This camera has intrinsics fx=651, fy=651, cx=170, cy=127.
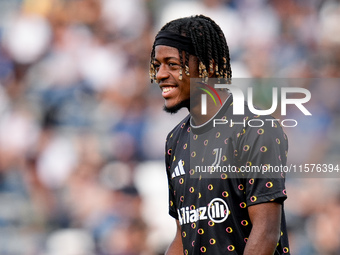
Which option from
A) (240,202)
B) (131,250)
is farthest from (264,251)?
(131,250)

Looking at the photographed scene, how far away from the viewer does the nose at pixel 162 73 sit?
2879 mm

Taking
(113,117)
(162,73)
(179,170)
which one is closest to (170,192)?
(179,170)

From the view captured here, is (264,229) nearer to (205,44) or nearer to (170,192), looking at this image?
(170,192)

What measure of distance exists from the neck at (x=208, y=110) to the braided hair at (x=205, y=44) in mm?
94

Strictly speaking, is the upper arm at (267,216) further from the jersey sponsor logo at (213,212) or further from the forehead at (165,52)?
the forehead at (165,52)

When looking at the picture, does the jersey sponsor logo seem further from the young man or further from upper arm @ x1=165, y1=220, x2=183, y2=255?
upper arm @ x1=165, y1=220, x2=183, y2=255

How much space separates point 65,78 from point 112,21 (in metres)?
0.72

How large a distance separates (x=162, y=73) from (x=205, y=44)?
23 cm

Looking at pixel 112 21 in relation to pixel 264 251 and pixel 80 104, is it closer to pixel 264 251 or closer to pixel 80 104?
pixel 80 104

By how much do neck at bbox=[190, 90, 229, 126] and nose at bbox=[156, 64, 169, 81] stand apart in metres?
0.18

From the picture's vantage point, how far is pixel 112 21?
6219 mm

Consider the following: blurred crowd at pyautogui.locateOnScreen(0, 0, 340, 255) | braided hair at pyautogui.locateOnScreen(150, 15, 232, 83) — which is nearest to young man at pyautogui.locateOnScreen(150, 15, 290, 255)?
braided hair at pyautogui.locateOnScreen(150, 15, 232, 83)

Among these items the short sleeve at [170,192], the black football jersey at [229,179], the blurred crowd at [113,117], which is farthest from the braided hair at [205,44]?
the blurred crowd at [113,117]

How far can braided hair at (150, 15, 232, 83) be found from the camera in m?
2.87
